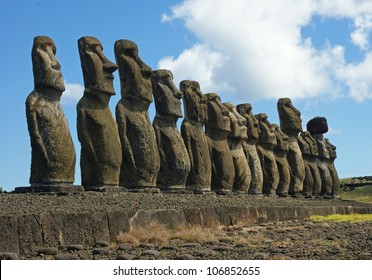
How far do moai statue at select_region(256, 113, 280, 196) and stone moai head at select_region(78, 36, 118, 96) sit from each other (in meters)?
9.13

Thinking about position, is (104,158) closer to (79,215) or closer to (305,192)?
(79,215)

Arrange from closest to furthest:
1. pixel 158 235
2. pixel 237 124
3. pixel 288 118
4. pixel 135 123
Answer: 1. pixel 158 235
2. pixel 135 123
3. pixel 237 124
4. pixel 288 118

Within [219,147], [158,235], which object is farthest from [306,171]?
[158,235]

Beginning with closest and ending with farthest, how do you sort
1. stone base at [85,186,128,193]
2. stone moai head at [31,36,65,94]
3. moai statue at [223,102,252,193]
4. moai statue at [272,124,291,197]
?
stone moai head at [31,36,65,94] → stone base at [85,186,128,193] → moai statue at [223,102,252,193] → moai statue at [272,124,291,197]

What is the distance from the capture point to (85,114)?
10578 mm

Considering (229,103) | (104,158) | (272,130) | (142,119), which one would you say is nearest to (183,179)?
(142,119)

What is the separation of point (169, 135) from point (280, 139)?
8.25 metres

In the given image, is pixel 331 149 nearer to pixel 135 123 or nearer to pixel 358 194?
pixel 358 194

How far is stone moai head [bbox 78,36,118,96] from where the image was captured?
10.7 metres

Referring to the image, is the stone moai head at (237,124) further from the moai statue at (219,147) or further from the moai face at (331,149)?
the moai face at (331,149)

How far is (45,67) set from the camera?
31.8ft

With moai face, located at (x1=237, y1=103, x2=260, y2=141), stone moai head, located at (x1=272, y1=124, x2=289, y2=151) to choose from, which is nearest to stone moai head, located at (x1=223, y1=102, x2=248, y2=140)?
moai face, located at (x1=237, y1=103, x2=260, y2=141)

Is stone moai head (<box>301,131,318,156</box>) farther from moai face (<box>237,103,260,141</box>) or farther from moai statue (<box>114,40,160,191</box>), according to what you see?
moai statue (<box>114,40,160,191</box>)

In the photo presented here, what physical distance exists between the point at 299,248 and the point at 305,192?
50.1 feet
